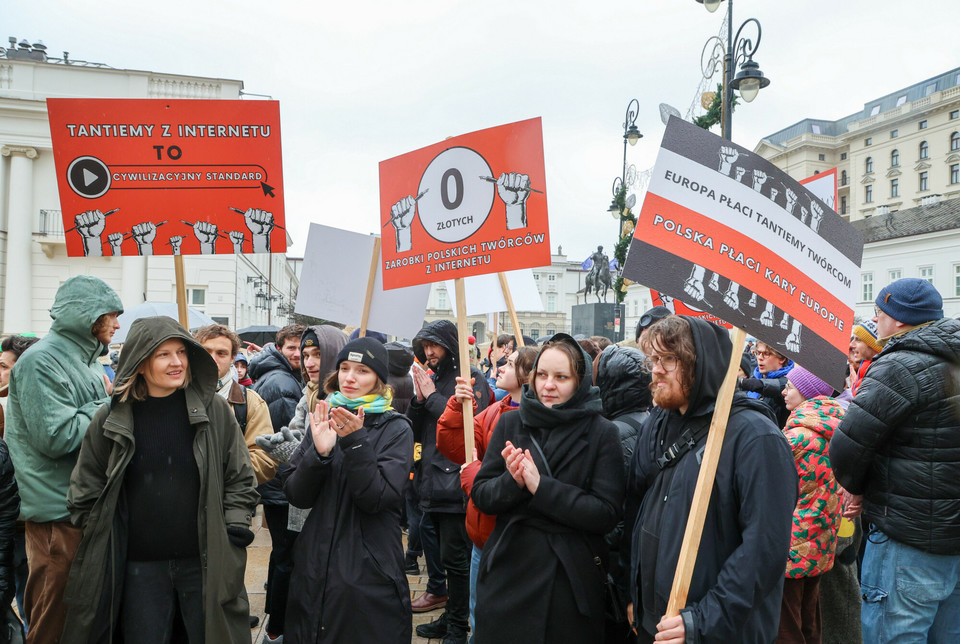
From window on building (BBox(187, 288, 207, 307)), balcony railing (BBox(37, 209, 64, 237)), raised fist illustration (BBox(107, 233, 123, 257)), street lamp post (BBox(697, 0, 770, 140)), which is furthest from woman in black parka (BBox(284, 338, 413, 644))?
window on building (BBox(187, 288, 207, 307))

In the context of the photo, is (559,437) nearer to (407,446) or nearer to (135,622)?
(407,446)

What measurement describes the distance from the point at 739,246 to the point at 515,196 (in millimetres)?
1637

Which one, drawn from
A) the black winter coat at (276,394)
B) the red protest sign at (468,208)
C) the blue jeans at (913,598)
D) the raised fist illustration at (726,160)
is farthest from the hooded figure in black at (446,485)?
the raised fist illustration at (726,160)

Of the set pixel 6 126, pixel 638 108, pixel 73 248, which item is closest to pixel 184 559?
pixel 73 248

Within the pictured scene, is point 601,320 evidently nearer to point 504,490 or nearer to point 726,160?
point 504,490

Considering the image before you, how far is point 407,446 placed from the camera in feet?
11.1

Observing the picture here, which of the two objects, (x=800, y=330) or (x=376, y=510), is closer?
(x=800, y=330)

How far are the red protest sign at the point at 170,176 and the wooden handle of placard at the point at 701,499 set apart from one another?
8.57 ft

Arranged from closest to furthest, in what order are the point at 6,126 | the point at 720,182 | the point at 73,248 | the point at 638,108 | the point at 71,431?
1. the point at 720,182
2. the point at 71,431
3. the point at 73,248
4. the point at 638,108
5. the point at 6,126

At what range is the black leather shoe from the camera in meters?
4.52

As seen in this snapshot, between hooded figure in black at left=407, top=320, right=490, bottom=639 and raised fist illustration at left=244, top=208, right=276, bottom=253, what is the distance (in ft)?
4.65

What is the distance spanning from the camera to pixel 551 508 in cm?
274

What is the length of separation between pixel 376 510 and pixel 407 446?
0.36 metres

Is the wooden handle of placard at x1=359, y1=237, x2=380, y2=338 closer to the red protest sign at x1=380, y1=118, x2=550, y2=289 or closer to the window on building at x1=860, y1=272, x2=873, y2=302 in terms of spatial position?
the red protest sign at x1=380, y1=118, x2=550, y2=289
